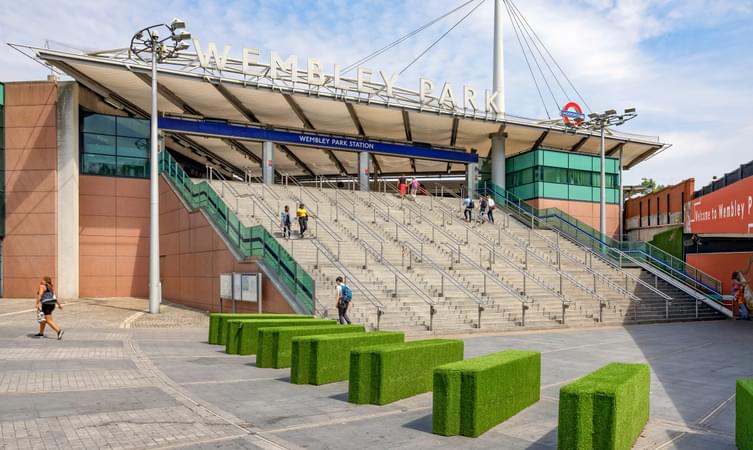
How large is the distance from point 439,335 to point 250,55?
20.0 meters

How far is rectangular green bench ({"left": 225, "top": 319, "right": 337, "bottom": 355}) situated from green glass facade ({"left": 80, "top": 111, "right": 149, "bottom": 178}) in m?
21.0

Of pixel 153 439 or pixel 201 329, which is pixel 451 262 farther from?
pixel 153 439

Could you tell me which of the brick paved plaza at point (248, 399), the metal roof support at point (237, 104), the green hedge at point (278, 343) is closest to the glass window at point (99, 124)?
the metal roof support at point (237, 104)

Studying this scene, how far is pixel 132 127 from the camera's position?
33375mm

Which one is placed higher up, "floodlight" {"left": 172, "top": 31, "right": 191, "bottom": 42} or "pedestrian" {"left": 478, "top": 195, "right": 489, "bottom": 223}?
"floodlight" {"left": 172, "top": 31, "right": 191, "bottom": 42}

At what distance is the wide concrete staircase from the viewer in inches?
814

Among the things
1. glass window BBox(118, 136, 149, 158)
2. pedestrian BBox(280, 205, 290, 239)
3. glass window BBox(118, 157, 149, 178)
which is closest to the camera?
pedestrian BBox(280, 205, 290, 239)

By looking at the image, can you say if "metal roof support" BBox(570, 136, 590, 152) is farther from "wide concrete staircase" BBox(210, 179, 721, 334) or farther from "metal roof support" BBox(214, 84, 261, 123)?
"metal roof support" BBox(214, 84, 261, 123)

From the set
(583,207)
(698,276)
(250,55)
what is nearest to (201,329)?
(250,55)

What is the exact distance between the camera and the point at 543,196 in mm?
39031

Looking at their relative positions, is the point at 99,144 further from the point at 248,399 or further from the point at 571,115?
the point at 571,115

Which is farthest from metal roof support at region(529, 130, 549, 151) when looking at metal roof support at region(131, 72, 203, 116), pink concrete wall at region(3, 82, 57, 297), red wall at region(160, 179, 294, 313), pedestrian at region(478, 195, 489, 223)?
pink concrete wall at region(3, 82, 57, 297)

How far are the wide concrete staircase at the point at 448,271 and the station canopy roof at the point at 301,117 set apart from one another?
16.4 feet

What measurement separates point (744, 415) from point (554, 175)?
34.2 meters
